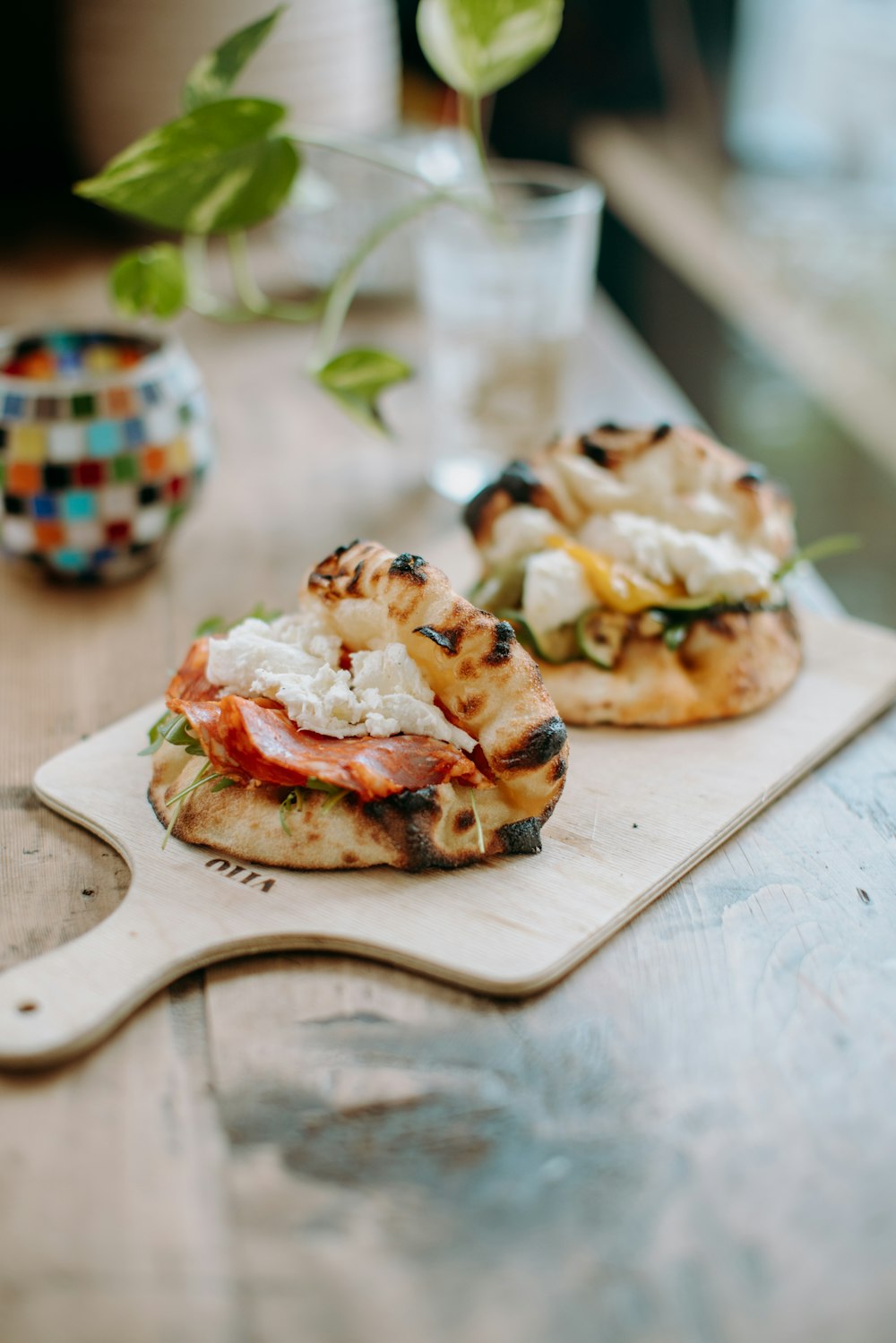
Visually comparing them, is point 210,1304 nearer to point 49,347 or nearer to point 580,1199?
point 580,1199

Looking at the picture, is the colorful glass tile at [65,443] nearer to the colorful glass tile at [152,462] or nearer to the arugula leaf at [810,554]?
the colorful glass tile at [152,462]

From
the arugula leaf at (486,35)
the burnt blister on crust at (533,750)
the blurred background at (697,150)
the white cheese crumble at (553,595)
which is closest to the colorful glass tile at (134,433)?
the white cheese crumble at (553,595)

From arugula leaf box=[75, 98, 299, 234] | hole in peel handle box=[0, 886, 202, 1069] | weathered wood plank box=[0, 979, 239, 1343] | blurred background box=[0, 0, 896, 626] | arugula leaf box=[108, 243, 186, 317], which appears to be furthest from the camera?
blurred background box=[0, 0, 896, 626]

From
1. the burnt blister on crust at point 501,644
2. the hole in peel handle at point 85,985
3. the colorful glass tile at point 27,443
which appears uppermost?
the burnt blister on crust at point 501,644

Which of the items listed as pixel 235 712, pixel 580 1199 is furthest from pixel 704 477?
pixel 580 1199

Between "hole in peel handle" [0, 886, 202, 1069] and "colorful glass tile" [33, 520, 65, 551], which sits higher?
"hole in peel handle" [0, 886, 202, 1069]

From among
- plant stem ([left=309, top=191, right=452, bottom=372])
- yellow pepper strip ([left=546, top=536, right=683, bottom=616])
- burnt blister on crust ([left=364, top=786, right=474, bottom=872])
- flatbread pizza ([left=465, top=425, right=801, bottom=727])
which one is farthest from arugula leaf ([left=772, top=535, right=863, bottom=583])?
plant stem ([left=309, top=191, right=452, bottom=372])

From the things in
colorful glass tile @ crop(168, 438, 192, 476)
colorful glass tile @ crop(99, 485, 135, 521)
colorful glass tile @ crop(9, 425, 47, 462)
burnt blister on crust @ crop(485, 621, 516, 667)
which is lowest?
colorful glass tile @ crop(99, 485, 135, 521)

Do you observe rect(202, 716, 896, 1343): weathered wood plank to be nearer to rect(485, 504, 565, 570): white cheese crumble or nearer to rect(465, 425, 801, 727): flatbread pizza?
rect(465, 425, 801, 727): flatbread pizza
